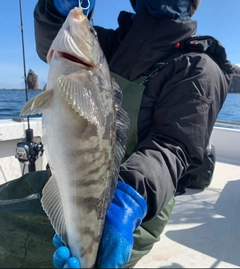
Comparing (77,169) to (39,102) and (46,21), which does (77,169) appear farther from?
(46,21)

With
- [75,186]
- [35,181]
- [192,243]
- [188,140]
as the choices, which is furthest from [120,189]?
[192,243]

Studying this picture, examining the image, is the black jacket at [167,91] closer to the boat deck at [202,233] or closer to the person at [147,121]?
the person at [147,121]

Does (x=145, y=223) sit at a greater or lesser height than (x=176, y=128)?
lesser

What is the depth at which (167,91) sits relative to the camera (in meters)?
2.34

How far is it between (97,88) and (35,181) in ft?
3.36

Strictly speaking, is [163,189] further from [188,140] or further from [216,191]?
[216,191]

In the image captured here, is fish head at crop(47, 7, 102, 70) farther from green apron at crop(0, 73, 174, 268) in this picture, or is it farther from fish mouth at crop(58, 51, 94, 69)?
green apron at crop(0, 73, 174, 268)

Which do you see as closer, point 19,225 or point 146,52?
point 19,225

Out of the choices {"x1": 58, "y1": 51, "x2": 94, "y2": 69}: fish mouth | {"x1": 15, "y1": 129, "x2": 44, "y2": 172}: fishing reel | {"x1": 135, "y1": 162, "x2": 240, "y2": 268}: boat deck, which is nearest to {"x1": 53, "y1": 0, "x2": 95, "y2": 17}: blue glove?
{"x1": 58, "y1": 51, "x2": 94, "y2": 69}: fish mouth

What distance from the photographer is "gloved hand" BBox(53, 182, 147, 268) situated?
4.56 ft

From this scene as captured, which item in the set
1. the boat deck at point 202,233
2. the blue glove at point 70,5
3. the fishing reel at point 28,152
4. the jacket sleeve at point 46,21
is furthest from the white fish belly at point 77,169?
the fishing reel at point 28,152

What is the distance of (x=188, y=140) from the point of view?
82.8 inches

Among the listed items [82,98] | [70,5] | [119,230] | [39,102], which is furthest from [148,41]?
[119,230]

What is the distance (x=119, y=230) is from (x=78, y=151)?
47cm
